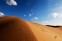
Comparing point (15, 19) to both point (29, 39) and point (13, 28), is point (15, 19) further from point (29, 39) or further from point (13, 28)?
point (29, 39)

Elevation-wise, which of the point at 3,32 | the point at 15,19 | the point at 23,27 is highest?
the point at 15,19

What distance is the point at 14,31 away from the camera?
1184 centimetres

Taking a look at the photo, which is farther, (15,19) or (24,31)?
(15,19)

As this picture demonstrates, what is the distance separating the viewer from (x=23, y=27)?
13000 mm

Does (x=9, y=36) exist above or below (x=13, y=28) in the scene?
below

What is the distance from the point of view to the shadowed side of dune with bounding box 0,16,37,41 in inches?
439

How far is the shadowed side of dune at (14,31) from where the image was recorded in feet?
36.6

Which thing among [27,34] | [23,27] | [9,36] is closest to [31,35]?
[27,34]

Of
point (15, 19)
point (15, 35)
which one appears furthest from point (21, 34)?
point (15, 19)

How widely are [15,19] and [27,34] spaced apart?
9.30 ft

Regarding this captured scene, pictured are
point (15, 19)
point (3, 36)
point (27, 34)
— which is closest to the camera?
point (3, 36)

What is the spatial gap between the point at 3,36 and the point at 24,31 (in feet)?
6.94

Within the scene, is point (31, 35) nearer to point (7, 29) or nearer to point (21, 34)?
point (21, 34)

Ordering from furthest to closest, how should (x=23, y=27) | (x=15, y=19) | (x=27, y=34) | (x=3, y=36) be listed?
(x=15, y=19) < (x=23, y=27) < (x=27, y=34) < (x=3, y=36)
